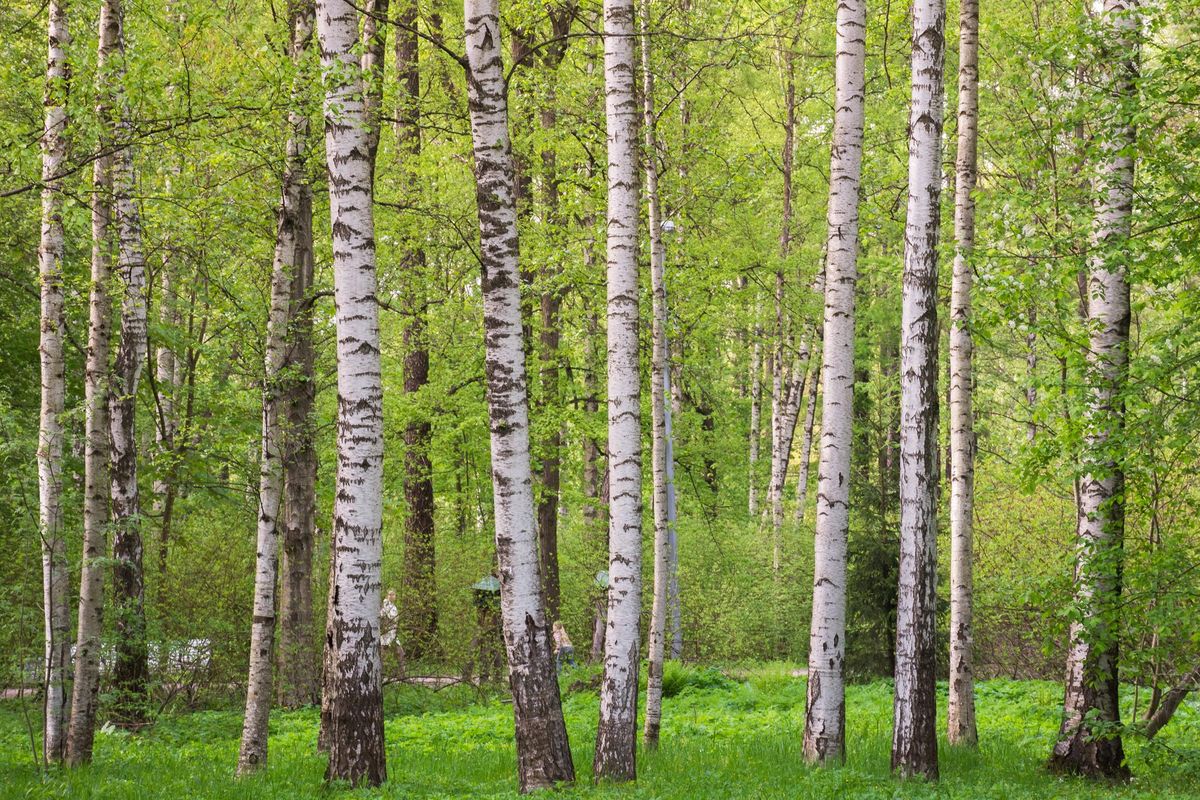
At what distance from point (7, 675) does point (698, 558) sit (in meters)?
11.9

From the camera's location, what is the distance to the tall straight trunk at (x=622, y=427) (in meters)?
7.96

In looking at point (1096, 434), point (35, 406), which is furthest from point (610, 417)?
point (35, 406)

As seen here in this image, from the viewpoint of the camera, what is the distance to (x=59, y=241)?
861 centimetres

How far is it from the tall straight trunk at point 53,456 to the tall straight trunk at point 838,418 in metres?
6.00

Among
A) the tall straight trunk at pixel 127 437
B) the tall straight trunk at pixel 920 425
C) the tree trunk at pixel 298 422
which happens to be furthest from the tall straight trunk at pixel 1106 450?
the tall straight trunk at pixel 127 437

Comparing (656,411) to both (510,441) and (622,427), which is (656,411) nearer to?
(622,427)

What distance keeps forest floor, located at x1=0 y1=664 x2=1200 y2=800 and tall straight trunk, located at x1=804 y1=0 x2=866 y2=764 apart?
A: 1.67 feet

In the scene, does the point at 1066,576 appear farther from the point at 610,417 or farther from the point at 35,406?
the point at 35,406

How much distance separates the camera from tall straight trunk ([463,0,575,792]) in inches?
281

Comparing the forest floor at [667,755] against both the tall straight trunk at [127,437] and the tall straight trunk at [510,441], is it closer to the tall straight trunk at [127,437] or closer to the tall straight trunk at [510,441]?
the tall straight trunk at [510,441]

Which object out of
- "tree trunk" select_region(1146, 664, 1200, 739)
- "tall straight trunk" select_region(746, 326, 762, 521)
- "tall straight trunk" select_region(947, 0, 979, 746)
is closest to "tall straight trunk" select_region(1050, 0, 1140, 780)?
"tree trunk" select_region(1146, 664, 1200, 739)

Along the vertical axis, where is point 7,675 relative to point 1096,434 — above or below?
below

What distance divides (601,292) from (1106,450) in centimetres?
874

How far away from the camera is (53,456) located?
8539 millimetres
